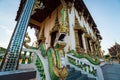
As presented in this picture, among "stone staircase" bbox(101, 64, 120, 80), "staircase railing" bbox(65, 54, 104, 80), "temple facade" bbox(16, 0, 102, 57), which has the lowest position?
"stone staircase" bbox(101, 64, 120, 80)

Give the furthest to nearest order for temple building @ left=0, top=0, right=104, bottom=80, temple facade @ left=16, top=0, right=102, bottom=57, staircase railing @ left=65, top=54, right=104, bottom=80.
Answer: temple facade @ left=16, top=0, right=102, bottom=57 → staircase railing @ left=65, top=54, right=104, bottom=80 → temple building @ left=0, top=0, right=104, bottom=80

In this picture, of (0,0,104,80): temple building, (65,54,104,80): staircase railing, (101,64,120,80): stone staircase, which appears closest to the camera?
(0,0,104,80): temple building

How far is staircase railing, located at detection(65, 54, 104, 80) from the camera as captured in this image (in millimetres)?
4459

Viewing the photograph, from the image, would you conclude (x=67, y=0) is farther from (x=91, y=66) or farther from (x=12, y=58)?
(x=12, y=58)

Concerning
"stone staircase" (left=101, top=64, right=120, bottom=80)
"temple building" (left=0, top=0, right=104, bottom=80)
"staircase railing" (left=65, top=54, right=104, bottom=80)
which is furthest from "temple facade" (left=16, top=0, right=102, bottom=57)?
"stone staircase" (left=101, top=64, right=120, bottom=80)

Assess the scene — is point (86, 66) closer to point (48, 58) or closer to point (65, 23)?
point (48, 58)

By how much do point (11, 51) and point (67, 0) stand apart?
7383 mm

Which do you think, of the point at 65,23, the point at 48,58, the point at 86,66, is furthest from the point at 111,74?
the point at 48,58

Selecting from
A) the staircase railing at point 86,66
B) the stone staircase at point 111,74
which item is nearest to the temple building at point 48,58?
the staircase railing at point 86,66

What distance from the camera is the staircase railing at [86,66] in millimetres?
4459

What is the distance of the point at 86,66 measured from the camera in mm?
5031

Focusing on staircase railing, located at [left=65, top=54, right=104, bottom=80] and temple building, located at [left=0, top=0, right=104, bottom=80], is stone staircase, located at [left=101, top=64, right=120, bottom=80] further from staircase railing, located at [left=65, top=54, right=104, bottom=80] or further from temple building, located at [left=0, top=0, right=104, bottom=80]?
temple building, located at [left=0, top=0, right=104, bottom=80]

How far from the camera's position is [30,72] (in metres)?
4.09

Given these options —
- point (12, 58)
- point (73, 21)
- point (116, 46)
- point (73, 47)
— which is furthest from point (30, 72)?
point (116, 46)
